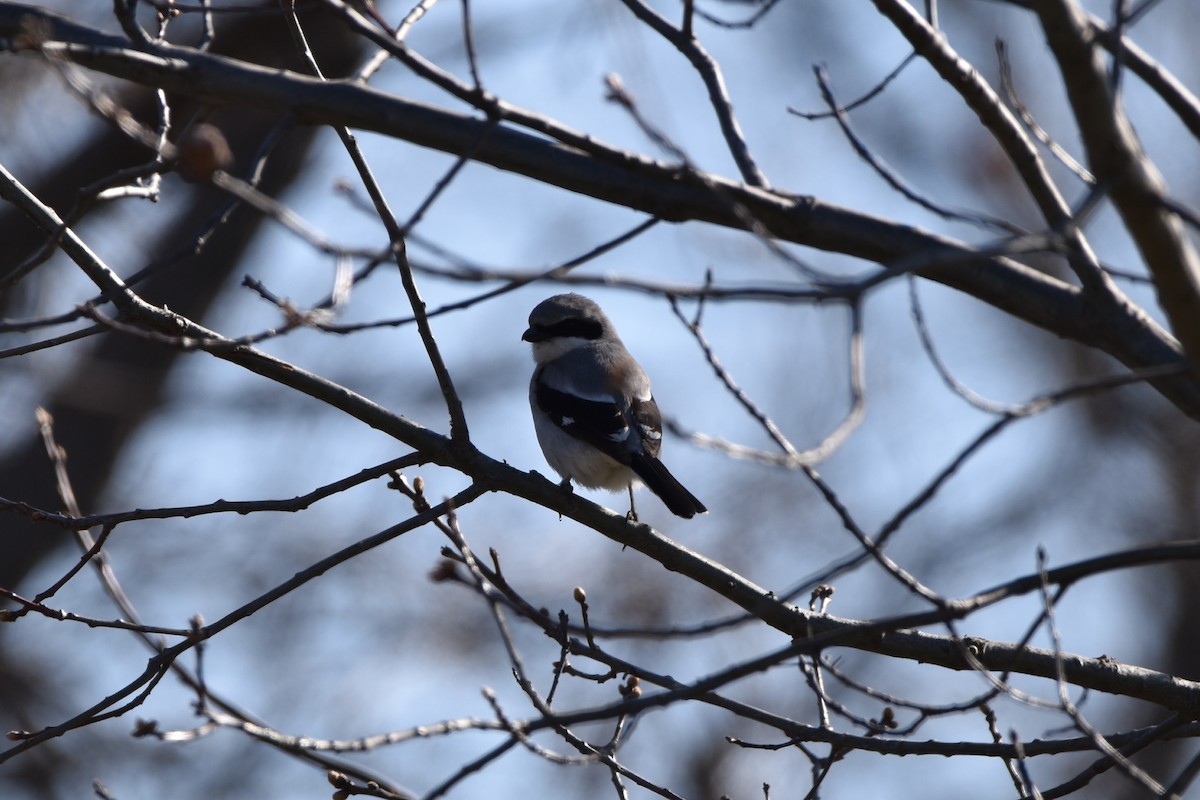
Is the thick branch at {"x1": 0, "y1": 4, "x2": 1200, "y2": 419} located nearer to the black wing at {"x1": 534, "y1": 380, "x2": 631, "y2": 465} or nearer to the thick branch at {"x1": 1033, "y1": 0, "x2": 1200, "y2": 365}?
the thick branch at {"x1": 1033, "y1": 0, "x2": 1200, "y2": 365}

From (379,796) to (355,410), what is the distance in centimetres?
111

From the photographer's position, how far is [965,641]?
11.7 feet

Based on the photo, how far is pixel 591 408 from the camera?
6.01 m

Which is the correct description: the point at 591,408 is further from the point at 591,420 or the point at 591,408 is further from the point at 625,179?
the point at 625,179

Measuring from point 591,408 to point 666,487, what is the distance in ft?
2.29

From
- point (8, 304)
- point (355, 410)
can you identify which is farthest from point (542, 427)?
point (8, 304)

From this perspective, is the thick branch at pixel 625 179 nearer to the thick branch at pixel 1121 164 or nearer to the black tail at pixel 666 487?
the thick branch at pixel 1121 164

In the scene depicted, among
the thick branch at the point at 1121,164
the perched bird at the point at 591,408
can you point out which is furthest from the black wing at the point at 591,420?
the thick branch at the point at 1121,164

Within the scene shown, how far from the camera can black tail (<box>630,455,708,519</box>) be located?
539 centimetres

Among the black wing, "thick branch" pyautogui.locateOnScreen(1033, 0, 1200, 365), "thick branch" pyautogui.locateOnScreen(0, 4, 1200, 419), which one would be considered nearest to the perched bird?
the black wing

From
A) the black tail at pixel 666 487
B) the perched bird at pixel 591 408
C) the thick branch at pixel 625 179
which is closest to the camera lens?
the thick branch at pixel 625 179

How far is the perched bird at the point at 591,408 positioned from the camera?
572 centimetres

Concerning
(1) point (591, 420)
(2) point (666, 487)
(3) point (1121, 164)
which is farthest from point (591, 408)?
(3) point (1121, 164)

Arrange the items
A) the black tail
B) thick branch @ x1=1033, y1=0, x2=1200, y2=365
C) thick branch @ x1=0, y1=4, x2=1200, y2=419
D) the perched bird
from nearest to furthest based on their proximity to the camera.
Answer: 1. thick branch @ x1=1033, y1=0, x2=1200, y2=365
2. thick branch @ x1=0, y1=4, x2=1200, y2=419
3. the black tail
4. the perched bird
